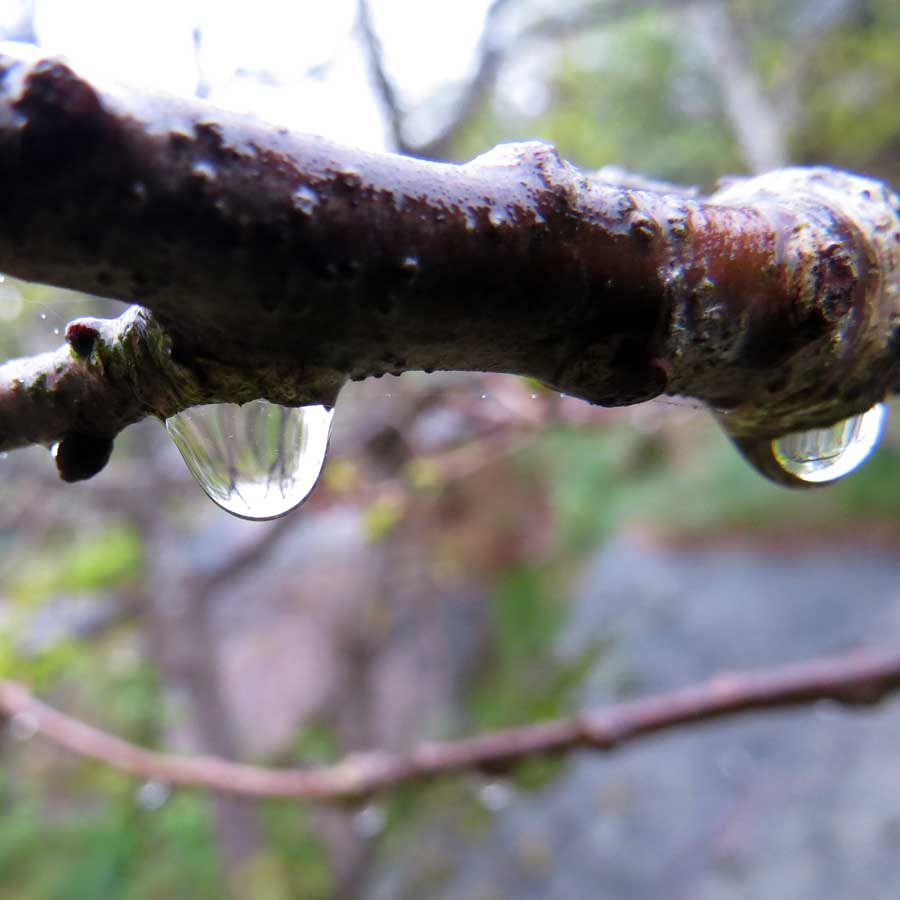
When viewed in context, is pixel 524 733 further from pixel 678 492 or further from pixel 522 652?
pixel 678 492

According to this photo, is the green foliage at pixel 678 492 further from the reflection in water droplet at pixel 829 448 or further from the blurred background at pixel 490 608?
the reflection in water droplet at pixel 829 448

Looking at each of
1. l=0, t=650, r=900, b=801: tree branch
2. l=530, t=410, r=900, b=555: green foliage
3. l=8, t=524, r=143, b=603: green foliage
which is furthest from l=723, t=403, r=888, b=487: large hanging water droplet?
l=530, t=410, r=900, b=555: green foliage

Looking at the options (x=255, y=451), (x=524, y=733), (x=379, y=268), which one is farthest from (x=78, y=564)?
(x=379, y=268)

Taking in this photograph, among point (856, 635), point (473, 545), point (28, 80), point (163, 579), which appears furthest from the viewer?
point (473, 545)

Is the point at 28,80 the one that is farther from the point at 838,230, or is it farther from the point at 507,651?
the point at 507,651

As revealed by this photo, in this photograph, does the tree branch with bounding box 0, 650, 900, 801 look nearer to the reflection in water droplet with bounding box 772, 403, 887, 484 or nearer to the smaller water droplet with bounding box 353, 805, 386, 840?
the reflection in water droplet with bounding box 772, 403, 887, 484

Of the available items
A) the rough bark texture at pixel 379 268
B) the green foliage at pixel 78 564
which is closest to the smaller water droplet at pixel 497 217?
the rough bark texture at pixel 379 268

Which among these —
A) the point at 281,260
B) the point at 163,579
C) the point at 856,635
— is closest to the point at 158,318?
the point at 281,260
